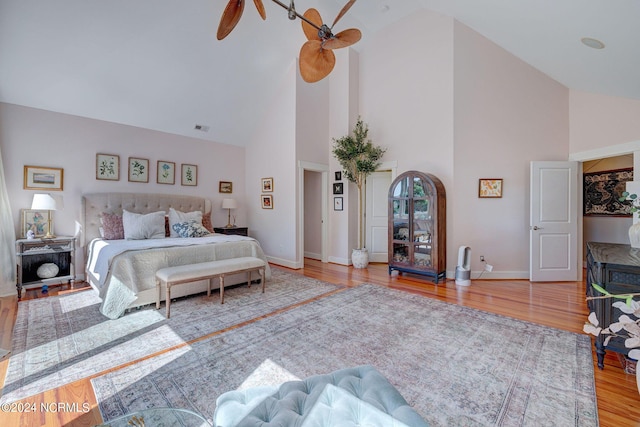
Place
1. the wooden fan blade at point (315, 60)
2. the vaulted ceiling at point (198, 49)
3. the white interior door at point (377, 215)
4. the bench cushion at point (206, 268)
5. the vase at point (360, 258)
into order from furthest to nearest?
the white interior door at point (377, 215)
the vase at point (360, 258)
the bench cushion at point (206, 268)
the vaulted ceiling at point (198, 49)
the wooden fan blade at point (315, 60)

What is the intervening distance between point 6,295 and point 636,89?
8.37m

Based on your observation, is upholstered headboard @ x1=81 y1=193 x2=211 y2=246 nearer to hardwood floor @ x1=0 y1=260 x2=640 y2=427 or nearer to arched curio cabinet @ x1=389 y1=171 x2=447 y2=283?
hardwood floor @ x1=0 y1=260 x2=640 y2=427

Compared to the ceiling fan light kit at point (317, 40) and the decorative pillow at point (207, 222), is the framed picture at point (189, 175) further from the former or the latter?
the ceiling fan light kit at point (317, 40)

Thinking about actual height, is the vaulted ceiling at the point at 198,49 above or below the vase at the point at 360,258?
above

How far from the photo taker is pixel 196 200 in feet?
18.3

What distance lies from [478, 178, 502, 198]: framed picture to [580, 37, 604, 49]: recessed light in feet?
6.52

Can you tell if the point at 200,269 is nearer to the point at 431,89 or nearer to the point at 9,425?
the point at 9,425

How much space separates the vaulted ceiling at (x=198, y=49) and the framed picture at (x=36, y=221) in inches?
60.9

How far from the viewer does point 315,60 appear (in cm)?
261

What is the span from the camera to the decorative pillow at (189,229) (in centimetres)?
455

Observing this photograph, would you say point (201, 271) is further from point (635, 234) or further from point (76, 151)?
point (635, 234)

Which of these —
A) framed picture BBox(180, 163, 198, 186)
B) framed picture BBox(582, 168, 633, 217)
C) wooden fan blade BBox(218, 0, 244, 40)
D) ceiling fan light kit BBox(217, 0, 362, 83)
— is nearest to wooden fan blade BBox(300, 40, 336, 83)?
ceiling fan light kit BBox(217, 0, 362, 83)

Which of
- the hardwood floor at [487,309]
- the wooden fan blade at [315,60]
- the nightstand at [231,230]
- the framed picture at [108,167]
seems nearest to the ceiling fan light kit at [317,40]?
the wooden fan blade at [315,60]

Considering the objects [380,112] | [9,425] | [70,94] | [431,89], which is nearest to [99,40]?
[70,94]
